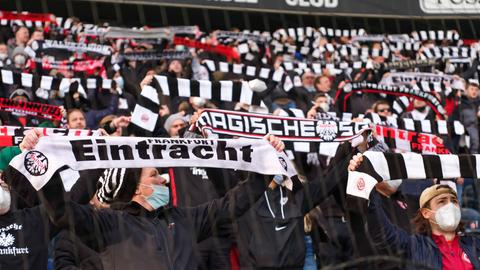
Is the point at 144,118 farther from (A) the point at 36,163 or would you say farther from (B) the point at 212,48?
(B) the point at 212,48

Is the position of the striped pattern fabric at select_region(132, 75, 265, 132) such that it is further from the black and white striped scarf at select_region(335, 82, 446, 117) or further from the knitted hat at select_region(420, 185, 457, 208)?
the knitted hat at select_region(420, 185, 457, 208)

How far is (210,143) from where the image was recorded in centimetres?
536

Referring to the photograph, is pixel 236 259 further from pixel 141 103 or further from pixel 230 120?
pixel 141 103

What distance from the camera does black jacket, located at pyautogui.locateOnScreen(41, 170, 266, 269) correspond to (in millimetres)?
4387

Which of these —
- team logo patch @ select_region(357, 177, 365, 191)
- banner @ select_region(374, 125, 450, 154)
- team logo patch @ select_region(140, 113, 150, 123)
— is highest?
team logo patch @ select_region(140, 113, 150, 123)

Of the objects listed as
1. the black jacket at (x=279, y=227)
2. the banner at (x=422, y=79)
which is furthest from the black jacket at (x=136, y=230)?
the banner at (x=422, y=79)

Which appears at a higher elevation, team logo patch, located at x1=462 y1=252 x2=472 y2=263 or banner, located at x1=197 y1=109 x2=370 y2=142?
banner, located at x1=197 y1=109 x2=370 y2=142

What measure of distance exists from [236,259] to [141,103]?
1631 mm

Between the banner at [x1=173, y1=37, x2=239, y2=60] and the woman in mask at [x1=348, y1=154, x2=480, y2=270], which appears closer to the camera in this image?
the woman in mask at [x1=348, y1=154, x2=480, y2=270]

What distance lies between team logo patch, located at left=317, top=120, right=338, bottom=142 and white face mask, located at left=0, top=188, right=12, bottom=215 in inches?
110

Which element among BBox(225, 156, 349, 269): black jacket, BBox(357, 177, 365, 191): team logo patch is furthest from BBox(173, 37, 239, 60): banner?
BBox(357, 177, 365, 191): team logo patch

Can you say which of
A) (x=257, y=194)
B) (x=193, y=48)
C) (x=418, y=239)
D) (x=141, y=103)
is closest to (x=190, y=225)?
(x=257, y=194)

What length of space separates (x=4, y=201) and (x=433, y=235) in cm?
248

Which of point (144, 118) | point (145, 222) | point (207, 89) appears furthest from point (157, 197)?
point (207, 89)
